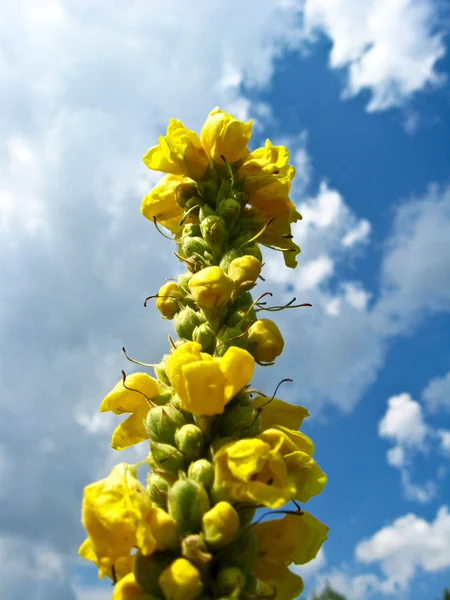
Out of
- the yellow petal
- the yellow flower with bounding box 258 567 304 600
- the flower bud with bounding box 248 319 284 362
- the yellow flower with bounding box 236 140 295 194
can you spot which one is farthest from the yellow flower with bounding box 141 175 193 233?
the yellow flower with bounding box 258 567 304 600

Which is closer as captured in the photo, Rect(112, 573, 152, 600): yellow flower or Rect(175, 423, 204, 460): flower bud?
Rect(112, 573, 152, 600): yellow flower

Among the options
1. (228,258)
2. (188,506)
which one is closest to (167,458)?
(188,506)

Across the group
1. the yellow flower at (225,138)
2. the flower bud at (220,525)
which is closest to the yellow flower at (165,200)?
the yellow flower at (225,138)

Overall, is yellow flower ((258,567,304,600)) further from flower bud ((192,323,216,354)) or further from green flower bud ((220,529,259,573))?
flower bud ((192,323,216,354))

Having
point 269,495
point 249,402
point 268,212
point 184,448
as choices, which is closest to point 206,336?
point 249,402

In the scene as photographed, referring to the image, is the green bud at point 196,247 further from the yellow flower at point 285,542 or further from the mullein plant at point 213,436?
the yellow flower at point 285,542

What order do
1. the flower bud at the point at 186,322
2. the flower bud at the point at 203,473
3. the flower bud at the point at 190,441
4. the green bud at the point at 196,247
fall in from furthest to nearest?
1. the green bud at the point at 196,247
2. the flower bud at the point at 186,322
3. the flower bud at the point at 190,441
4. the flower bud at the point at 203,473

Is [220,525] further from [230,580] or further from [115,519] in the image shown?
[115,519]
